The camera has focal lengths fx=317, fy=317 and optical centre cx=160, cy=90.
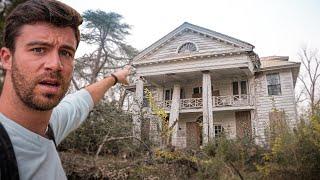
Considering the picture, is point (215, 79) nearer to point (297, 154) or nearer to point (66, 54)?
point (297, 154)

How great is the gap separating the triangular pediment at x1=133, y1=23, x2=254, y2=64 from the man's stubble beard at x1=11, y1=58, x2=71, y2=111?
20726mm

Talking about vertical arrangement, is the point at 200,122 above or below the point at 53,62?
above

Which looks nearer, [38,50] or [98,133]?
[38,50]

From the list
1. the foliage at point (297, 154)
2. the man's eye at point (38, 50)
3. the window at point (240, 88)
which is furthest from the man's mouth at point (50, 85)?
the window at point (240, 88)

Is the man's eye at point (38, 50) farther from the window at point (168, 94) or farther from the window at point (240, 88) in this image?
the window at point (168, 94)

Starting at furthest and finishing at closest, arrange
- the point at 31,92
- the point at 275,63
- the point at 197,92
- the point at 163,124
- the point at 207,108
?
the point at 197,92 → the point at 275,63 → the point at 207,108 → the point at 163,124 → the point at 31,92

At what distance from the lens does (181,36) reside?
945 inches

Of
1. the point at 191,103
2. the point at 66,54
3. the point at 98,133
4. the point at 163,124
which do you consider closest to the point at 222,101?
the point at 191,103

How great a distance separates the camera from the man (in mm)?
1296

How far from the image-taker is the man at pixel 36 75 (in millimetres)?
1296

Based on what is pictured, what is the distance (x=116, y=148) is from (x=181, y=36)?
47.8 ft

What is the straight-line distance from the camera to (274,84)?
76.1 ft

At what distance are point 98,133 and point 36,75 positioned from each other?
32.3 feet

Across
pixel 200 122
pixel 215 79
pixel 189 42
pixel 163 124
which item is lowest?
pixel 163 124
